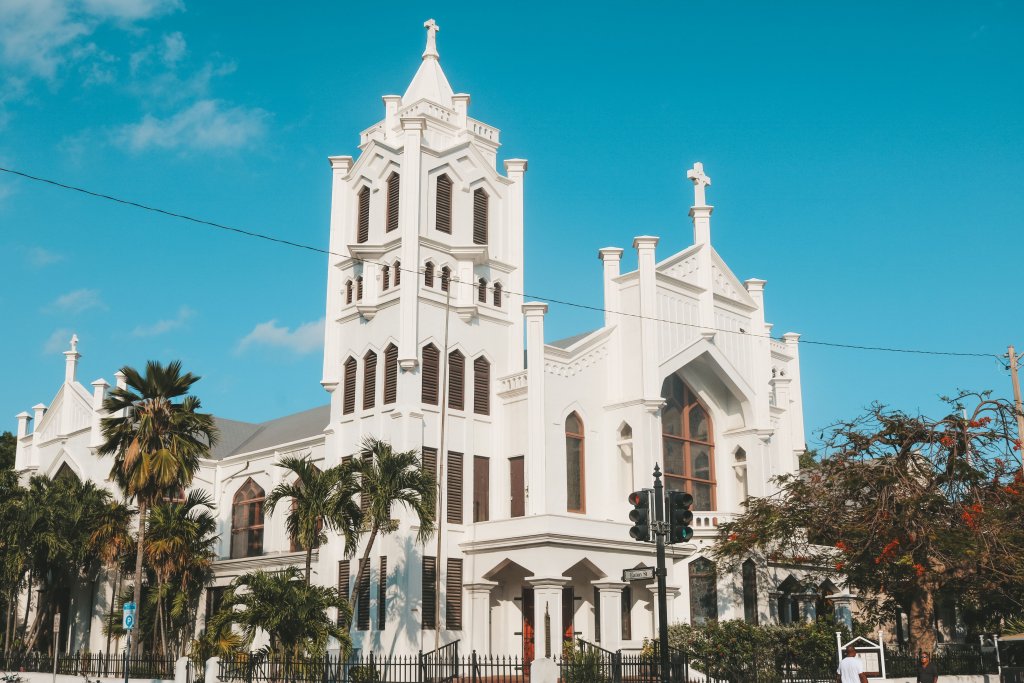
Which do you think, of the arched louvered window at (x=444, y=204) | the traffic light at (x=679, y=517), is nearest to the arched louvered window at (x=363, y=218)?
the arched louvered window at (x=444, y=204)

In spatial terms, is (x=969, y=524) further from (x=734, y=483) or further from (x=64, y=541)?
(x=64, y=541)

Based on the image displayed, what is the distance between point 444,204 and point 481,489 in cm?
1036

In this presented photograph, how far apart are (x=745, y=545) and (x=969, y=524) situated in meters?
7.59

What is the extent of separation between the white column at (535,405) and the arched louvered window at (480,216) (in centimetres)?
568

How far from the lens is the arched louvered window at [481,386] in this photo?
125 ft

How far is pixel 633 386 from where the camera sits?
38281 millimetres

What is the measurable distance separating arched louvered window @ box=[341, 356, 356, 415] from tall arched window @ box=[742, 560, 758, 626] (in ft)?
47.7

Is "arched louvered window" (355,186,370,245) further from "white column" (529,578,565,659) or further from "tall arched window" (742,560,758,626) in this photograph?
"tall arched window" (742,560,758,626)

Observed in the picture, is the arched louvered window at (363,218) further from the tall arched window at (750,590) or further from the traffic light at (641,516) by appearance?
the traffic light at (641,516)

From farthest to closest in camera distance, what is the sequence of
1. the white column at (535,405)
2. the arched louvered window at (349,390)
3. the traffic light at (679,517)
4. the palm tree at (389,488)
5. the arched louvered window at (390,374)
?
the arched louvered window at (349,390) → the arched louvered window at (390,374) → the white column at (535,405) → the palm tree at (389,488) → the traffic light at (679,517)

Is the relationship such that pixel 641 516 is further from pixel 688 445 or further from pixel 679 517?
pixel 688 445

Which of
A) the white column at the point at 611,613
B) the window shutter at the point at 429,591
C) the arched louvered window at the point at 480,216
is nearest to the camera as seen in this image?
Result: the white column at the point at 611,613

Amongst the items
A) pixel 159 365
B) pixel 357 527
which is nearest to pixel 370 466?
pixel 357 527

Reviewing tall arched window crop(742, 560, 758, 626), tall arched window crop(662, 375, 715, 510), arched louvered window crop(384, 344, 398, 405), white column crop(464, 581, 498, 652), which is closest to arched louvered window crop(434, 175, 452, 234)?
arched louvered window crop(384, 344, 398, 405)
